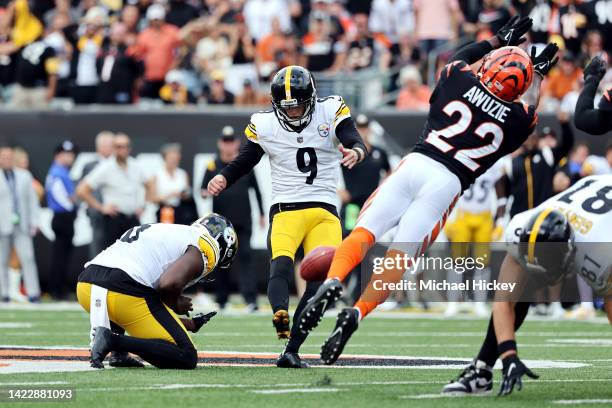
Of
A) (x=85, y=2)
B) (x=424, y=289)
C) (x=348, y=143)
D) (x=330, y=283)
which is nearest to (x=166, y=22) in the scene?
(x=85, y=2)

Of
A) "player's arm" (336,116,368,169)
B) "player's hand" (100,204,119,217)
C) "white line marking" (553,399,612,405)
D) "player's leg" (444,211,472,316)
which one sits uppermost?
"player's arm" (336,116,368,169)

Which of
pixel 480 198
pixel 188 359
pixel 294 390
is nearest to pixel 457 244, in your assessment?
pixel 480 198

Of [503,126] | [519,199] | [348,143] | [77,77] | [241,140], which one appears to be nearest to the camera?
[503,126]

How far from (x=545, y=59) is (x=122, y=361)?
315 cm

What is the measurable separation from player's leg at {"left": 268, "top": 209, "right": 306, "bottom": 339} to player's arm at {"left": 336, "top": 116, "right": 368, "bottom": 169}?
1.80ft

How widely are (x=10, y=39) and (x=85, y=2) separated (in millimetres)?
1592

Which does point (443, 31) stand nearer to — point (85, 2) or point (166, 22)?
point (166, 22)

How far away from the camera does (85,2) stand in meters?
19.8

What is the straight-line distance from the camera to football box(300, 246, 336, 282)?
712 cm

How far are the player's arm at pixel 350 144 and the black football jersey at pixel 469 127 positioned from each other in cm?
44

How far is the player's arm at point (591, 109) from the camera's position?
670 cm

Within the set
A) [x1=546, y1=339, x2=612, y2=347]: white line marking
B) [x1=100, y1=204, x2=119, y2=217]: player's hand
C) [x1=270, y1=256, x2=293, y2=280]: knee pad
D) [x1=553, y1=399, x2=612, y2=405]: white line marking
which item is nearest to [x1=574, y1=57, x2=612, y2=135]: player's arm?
[x1=553, y1=399, x2=612, y2=405]: white line marking

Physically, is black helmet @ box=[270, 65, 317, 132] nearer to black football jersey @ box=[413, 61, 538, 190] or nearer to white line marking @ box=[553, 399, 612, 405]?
black football jersey @ box=[413, 61, 538, 190]

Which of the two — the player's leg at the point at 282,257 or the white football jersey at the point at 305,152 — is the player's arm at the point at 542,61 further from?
the player's leg at the point at 282,257
